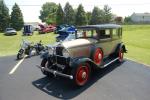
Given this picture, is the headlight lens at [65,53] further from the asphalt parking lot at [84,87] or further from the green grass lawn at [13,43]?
the green grass lawn at [13,43]

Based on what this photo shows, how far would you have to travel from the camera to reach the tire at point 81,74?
782 cm

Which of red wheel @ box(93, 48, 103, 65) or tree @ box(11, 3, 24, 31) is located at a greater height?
tree @ box(11, 3, 24, 31)

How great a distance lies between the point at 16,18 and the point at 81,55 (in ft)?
182

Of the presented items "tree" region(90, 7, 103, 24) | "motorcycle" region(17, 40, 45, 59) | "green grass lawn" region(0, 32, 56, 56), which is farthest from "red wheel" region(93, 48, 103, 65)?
"tree" region(90, 7, 103, 24)

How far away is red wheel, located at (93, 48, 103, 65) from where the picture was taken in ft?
30.6

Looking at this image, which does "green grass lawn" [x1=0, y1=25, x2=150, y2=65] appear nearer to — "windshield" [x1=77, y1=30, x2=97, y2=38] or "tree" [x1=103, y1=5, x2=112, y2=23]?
"windshield" [x1=77, y1=30, x2=97, y2=38]

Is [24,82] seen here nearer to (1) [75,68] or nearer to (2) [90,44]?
(1) [75,68]

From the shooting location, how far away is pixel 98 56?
952 cm

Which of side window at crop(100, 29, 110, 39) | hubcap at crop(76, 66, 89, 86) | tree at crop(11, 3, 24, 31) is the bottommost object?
hubcap at crop(76, 66, 89, 86)

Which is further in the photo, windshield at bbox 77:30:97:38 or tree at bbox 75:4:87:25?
tree at bbox 75:4:87:25

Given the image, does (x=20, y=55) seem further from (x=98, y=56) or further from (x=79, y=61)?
(x=79, y=61)

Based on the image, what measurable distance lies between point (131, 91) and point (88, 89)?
1.61 m

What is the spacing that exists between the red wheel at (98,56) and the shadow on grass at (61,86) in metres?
0.66

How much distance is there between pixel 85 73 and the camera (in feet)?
27.5
